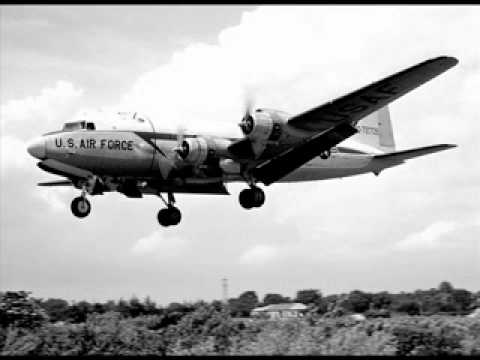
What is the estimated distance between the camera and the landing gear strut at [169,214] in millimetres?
27453

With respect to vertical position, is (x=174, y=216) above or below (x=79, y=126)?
below

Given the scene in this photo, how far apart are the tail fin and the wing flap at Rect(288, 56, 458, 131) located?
607 cm

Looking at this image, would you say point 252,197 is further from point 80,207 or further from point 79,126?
point 79,126

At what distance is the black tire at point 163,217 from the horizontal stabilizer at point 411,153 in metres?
8.35

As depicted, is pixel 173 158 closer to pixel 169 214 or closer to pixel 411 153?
pixel 169 214

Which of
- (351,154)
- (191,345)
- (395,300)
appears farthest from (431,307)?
(191,345)

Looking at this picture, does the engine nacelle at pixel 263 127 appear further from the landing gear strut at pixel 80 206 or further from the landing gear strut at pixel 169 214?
the landing gear strut at pixel 80 206

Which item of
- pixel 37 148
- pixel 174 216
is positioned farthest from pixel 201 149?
pixel 37 148

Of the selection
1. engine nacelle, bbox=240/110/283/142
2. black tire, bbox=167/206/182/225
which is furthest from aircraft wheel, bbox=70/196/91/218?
engine nacelle, bbox=240/110/283/142

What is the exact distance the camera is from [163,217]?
27469 millimetres

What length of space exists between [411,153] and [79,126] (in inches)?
476

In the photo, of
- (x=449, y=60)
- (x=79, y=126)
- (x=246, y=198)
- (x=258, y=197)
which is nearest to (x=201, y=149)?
(x=246, y=198)

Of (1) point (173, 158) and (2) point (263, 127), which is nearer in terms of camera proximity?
(2) point (263, 127)

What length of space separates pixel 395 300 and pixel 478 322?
50.0ft
